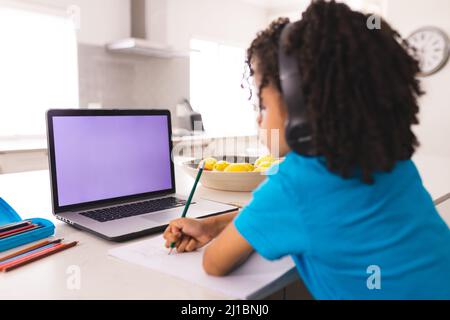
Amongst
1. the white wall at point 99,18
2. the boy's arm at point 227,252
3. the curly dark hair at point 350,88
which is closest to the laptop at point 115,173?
the boy's arm at point 227,252

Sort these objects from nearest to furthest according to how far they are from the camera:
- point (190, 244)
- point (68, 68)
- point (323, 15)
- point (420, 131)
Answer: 1. point (323, 15)
2. point (190, 244)
3. point (420, 131)
4. point (68, 68)

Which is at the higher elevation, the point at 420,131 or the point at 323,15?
the point at 323,15

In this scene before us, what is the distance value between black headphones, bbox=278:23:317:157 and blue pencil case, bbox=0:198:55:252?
0.56 m

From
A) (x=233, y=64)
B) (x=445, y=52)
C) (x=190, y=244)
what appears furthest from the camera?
(x=233, y=64)

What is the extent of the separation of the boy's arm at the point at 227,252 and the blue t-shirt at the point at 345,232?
0.02 meters

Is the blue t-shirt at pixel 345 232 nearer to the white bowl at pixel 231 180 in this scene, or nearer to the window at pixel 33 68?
the white bowl at pixel 231 180

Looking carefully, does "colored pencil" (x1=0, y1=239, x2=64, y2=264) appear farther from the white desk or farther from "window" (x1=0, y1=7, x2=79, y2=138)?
"window" (x1=0, y1=7, x2=79, y2=138)

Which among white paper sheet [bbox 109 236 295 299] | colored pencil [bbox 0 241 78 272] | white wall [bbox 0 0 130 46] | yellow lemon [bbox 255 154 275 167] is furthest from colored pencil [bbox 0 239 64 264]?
white wall [bbox 0 0 130 46]

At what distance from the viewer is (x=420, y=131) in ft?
10.1

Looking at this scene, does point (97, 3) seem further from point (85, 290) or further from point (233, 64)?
point (85, 290)

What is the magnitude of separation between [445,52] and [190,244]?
2.80 m

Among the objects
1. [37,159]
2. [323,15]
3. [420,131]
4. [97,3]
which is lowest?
[37,159]

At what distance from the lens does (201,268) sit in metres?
0.72
